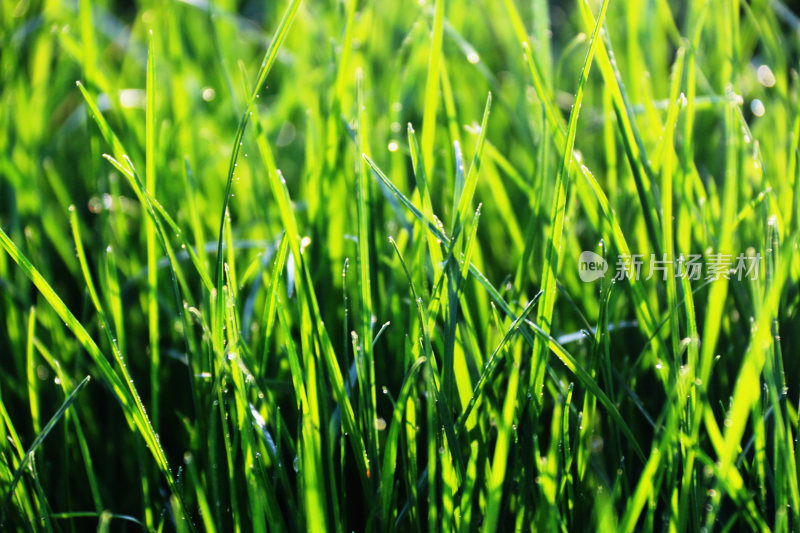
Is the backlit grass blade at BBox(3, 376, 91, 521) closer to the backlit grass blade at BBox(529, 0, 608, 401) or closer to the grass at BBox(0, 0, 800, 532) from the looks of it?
the grass at BBox(0, 0, 800, 532)

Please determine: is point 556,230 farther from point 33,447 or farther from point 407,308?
point 33,447

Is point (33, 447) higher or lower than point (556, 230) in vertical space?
lower

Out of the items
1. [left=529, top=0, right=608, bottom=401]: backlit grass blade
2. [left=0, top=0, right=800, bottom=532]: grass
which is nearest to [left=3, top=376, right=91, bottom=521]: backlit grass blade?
[left=0, top=0, right=800, bottom=532]: grass

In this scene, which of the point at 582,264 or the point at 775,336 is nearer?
the point at 775,336

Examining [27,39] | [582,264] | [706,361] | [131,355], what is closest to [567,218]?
Answer: [582,264]

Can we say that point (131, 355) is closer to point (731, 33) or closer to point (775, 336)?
point (775, 336)

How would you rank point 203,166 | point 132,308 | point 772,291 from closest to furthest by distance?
point 772,291
point 132,308
point 203,166

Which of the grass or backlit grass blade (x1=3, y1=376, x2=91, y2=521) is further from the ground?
the grass

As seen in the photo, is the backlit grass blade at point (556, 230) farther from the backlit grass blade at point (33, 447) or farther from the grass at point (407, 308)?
the backlit grass blade at point (33, 447)

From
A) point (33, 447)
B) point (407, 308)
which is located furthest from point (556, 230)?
point (33, 447)
